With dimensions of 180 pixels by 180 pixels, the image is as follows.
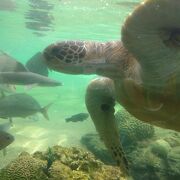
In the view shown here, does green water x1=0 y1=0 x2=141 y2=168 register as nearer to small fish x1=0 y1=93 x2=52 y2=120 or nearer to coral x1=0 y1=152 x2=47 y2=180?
small fish x1=0 y1=93 x2=52 y2=120

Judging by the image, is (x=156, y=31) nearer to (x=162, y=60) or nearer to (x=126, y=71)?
(x=162, y=60)

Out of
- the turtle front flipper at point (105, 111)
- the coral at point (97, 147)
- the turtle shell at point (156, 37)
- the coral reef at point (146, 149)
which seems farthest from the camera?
the coral at point (97, 147)

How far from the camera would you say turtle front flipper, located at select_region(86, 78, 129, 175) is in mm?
3908

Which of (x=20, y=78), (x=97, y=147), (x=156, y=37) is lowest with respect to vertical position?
(x=97, y=147)

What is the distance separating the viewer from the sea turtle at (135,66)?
2.45 meters

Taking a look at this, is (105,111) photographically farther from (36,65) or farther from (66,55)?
(36,65)

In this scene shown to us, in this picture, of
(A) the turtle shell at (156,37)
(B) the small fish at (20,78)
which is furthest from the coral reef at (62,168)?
(B) the small fish at (20,78)

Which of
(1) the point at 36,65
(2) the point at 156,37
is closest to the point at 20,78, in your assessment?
(1) the point at 36,65

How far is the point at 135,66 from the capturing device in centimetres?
299

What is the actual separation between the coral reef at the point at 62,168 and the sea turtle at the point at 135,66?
298mm

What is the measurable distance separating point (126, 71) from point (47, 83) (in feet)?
12.9

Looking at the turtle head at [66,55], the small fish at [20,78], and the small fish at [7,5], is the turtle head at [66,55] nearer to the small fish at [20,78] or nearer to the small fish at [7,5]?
the small fish at [20,78]

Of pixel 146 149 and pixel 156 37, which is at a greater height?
pixel 156 37

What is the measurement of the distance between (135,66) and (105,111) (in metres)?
1.17
